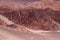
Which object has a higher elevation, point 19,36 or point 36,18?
point 36,18

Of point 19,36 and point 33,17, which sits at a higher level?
point 33,17

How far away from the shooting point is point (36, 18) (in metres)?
1.84

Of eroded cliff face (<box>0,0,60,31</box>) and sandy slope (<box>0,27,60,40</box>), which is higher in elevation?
eroded cliff face (<box>0,0,60,31</box>)

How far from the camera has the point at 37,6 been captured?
6.04 ft

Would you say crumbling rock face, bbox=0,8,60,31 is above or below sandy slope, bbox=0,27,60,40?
above

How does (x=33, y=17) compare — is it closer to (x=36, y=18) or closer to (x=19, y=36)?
(x=36, y=18)

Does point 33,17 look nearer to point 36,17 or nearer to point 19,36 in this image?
point 36,17

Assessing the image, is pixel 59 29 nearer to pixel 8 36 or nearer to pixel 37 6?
pixel 37 6

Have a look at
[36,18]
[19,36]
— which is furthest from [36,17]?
[19,36]

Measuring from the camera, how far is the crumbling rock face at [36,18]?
71.4 inches

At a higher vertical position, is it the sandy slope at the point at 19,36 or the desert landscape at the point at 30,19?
the desert landscape at the point at 30,19

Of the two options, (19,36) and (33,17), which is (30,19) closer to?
(33,17)

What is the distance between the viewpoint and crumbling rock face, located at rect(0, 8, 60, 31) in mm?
1814

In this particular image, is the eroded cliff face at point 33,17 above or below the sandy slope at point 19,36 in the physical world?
above
